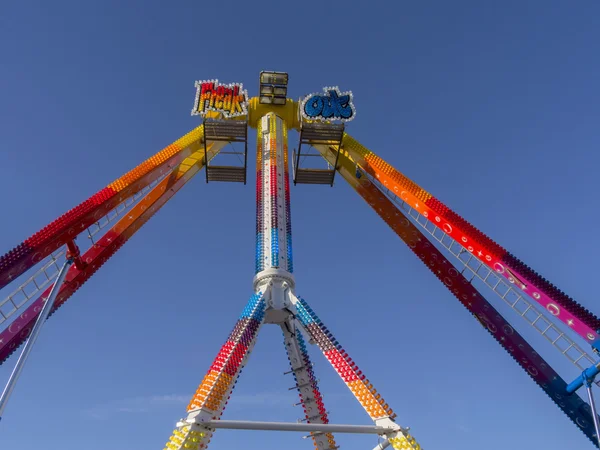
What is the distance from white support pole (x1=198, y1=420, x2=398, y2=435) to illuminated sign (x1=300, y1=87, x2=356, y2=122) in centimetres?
1393

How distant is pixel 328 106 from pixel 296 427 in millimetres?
14806

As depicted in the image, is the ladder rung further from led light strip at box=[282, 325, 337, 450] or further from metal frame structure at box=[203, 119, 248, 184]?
led light strip at box=[282, 325, 337, 450]

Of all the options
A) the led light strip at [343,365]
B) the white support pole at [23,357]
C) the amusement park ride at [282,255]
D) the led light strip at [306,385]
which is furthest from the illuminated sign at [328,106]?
the white support pole at [23,357]

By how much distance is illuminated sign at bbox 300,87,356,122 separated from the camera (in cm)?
2508

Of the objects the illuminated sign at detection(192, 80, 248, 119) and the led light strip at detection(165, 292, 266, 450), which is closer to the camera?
the led light strip at detection(165, 292, 266, 450)

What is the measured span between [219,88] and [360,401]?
50.6 ft

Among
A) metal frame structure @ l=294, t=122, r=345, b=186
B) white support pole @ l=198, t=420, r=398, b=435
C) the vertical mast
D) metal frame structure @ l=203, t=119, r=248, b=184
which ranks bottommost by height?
white support pole @ l=198, t=420, r=398, b=435

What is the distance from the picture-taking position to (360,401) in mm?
17500

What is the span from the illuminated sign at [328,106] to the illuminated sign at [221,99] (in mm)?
2854

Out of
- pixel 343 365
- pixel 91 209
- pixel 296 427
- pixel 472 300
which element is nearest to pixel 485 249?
pixel 472 300

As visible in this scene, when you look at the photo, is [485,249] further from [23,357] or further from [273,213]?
[23,357]

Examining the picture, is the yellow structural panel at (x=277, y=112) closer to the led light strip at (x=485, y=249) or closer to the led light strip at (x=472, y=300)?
the led light strip at (x=472, y=300)

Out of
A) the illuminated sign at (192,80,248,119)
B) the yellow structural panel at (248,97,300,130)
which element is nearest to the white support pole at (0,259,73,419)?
the illuminated sign at (192,80,248,119)

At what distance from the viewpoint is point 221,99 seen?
2484 cm
